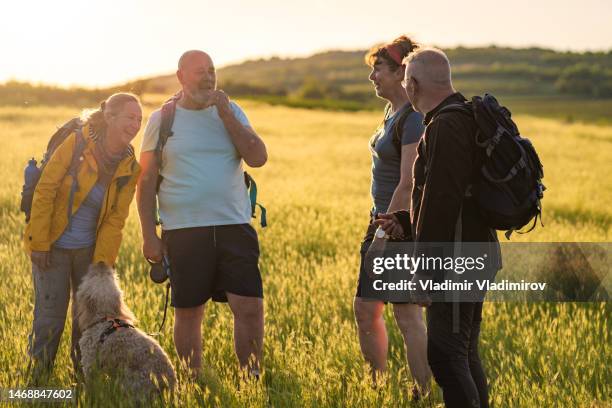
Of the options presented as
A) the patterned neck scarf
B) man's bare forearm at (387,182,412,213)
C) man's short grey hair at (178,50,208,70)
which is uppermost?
man's short grey hair at (178,50,208,70)

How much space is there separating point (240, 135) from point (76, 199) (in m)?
1.13

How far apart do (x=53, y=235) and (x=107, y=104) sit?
0.91 m

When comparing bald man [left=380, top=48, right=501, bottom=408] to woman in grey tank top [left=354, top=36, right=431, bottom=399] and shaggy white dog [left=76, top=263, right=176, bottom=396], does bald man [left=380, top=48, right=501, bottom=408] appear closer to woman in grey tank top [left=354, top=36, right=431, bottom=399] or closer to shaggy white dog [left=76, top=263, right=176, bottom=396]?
woman in grey tank top [left=354, top=36, right=431, bottom=399]

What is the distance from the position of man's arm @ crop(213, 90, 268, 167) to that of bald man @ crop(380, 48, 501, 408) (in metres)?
1.36

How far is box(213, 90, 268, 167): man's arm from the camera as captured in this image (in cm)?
432

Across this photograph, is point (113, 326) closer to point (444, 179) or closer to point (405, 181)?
point (405, 181)

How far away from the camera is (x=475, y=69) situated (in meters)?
112

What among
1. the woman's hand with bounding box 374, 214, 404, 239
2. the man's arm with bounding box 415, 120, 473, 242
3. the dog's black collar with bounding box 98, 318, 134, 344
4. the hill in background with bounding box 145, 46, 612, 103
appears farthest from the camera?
the hill in background with bounding box 145, 46, 612, 103

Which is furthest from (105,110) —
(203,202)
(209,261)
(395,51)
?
(395,51)

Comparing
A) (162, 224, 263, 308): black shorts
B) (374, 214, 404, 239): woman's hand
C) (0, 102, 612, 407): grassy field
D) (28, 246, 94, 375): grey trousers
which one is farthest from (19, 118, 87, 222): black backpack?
(374, 214, 404, 239): woman's hand

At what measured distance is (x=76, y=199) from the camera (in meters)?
4.39

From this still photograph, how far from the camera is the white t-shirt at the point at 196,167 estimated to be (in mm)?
4430

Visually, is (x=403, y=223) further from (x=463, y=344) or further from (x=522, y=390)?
(x=522, y=390)

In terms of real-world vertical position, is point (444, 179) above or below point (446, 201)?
above
